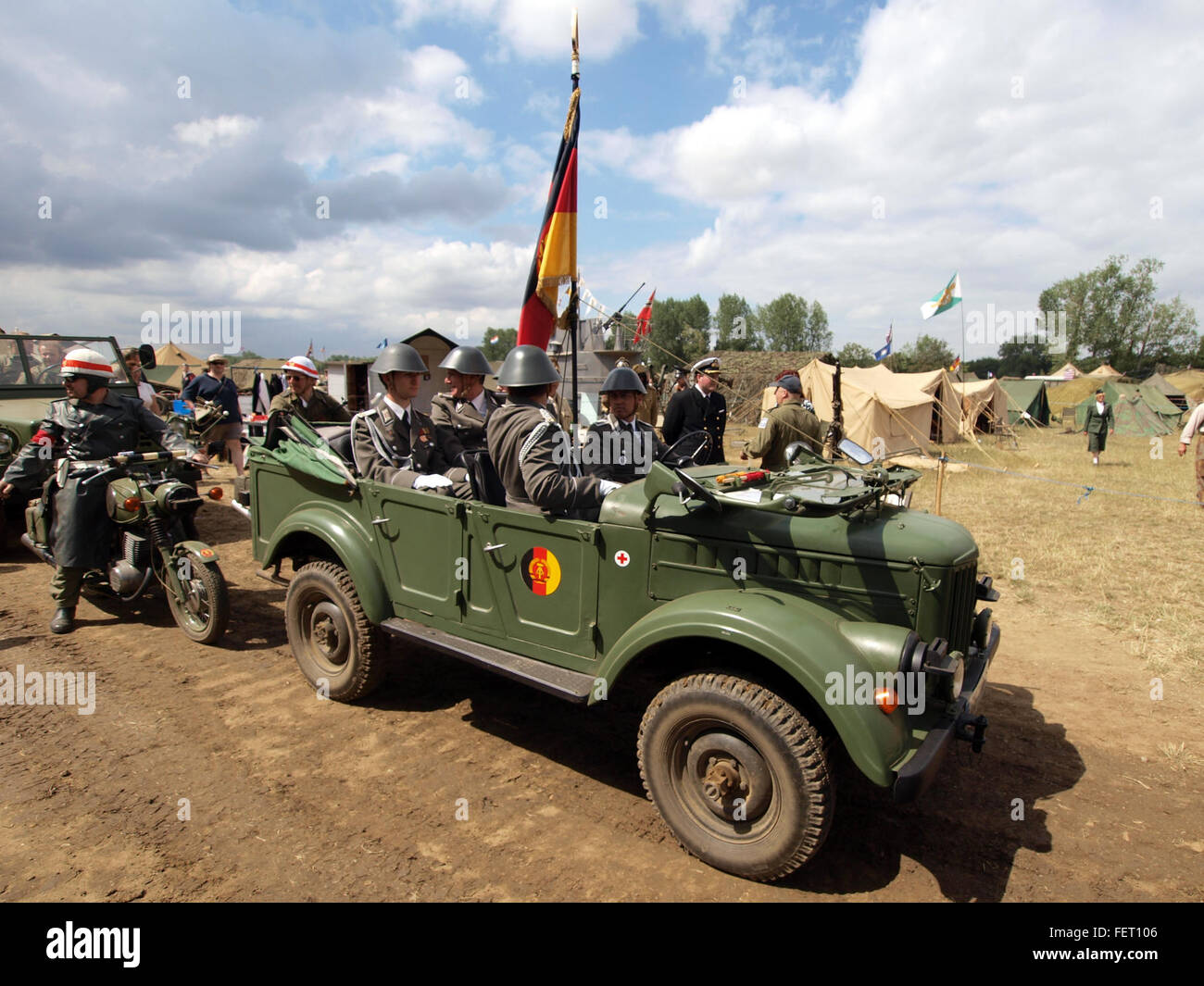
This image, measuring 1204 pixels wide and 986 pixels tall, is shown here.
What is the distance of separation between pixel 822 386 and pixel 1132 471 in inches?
292

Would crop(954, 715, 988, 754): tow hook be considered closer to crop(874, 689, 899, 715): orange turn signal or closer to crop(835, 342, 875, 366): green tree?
crop(874, 689, 899, 715): orange turn signal

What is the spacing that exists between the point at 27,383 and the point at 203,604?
4.91 meters

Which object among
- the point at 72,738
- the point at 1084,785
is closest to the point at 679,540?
the point at 1084,785

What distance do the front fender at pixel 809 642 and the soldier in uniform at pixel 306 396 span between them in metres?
4.69

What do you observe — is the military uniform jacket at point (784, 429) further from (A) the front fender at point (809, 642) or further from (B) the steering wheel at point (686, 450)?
(A) the front fender at point (809, 642)

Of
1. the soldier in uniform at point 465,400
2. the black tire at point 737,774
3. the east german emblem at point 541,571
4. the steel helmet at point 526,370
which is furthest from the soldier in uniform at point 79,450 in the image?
the black tire at point 737,774

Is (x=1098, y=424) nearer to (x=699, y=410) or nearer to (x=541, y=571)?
(x=699, y=410)

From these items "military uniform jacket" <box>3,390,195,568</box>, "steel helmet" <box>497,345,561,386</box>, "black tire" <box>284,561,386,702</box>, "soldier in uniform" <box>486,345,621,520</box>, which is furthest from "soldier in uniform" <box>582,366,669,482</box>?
"military uniform jacket" <box>3,390,195,568</box>

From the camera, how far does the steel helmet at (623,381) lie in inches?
182

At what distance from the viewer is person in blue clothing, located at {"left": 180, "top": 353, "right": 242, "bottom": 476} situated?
33.0ft

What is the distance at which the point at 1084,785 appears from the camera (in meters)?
3.55

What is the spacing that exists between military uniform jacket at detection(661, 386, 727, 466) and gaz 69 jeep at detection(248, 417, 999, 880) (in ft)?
9.66

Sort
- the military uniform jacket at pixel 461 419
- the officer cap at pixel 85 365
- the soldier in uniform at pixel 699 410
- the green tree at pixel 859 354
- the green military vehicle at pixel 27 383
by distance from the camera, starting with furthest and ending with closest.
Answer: the green tree at pixel 859 354 < the green military vehicle at pixel 27 383 < the soldier in uniform at pixel 699 410 < the military uniform jacket at pixel 461 419 < the officer cap at pixel 85 365

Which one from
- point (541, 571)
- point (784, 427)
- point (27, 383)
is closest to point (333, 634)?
point (541, 571)
